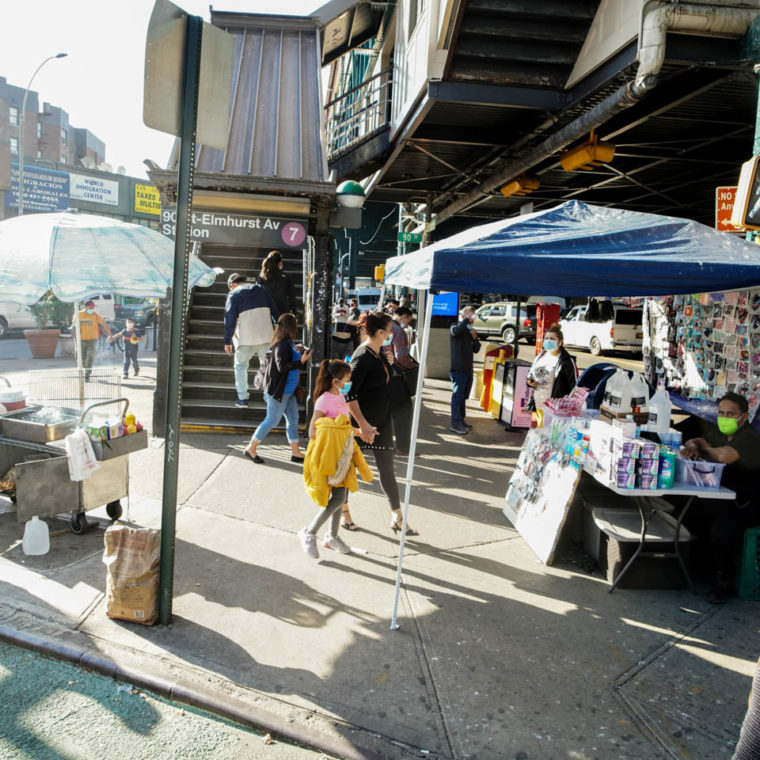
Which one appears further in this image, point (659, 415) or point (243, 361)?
point (243, 361)

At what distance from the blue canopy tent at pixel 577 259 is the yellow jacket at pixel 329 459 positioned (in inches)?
25.4

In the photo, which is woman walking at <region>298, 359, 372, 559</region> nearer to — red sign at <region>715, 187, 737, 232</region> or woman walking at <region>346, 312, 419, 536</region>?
woman walking at <region>346, 312, 419, 536</region>

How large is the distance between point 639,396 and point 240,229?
6.01 meters


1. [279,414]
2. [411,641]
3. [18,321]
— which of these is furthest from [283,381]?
[18,321]

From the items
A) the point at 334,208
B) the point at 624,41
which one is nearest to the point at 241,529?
the point at 334,208

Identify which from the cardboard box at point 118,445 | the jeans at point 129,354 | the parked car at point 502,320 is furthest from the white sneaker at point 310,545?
the parked car at point 502,320

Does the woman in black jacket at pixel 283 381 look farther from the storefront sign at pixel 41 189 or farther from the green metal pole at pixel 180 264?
the storefront sign at pixel 41 189

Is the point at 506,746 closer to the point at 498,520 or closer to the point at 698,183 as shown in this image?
the point at 498,520

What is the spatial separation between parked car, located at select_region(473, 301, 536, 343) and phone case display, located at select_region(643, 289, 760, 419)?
786 inches

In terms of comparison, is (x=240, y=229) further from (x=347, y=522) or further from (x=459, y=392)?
(x=347, y=522)

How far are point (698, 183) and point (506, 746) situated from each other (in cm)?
1500

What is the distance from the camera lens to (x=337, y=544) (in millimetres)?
5633

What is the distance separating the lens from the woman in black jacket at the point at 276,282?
10.1m

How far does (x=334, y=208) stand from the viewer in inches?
378
